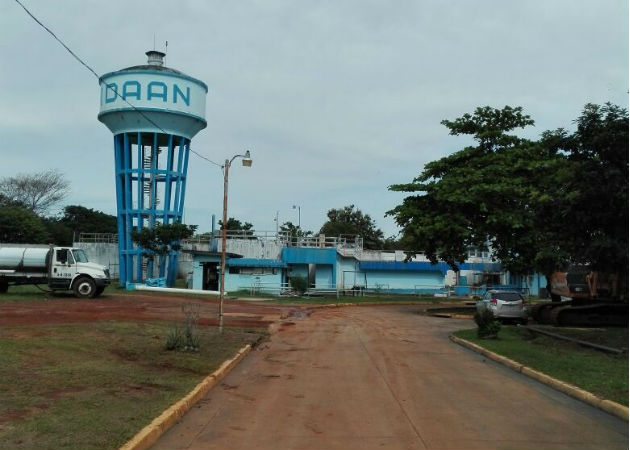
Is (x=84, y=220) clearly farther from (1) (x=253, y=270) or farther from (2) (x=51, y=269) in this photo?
(2) (x=51, y=269)

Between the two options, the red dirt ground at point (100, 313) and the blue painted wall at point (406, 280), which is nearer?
the red dirt ground at point (100, 313)

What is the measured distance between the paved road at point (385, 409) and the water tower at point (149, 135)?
119 feet

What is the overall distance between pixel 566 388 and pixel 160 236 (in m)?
40.5

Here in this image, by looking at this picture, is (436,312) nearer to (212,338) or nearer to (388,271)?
(212,338)

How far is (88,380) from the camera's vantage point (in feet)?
31.3

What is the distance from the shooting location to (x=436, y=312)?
32500mm

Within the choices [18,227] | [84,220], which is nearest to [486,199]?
[18,227]

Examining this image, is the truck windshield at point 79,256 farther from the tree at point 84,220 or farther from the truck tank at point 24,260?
the tree at point 84,220

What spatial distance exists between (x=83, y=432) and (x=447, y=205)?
27.3 metres

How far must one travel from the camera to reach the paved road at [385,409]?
6.88m

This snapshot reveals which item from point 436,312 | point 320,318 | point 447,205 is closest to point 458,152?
point 447,205

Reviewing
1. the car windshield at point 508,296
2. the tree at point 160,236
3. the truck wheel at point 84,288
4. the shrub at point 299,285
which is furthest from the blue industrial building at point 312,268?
the car windshield at point 508,296

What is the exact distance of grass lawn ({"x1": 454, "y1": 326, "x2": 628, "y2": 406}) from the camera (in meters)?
10.0

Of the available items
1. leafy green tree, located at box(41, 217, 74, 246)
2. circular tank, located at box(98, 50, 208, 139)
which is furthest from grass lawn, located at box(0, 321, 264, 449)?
leafy green tree, located at box(41, 217, 74, 246)
